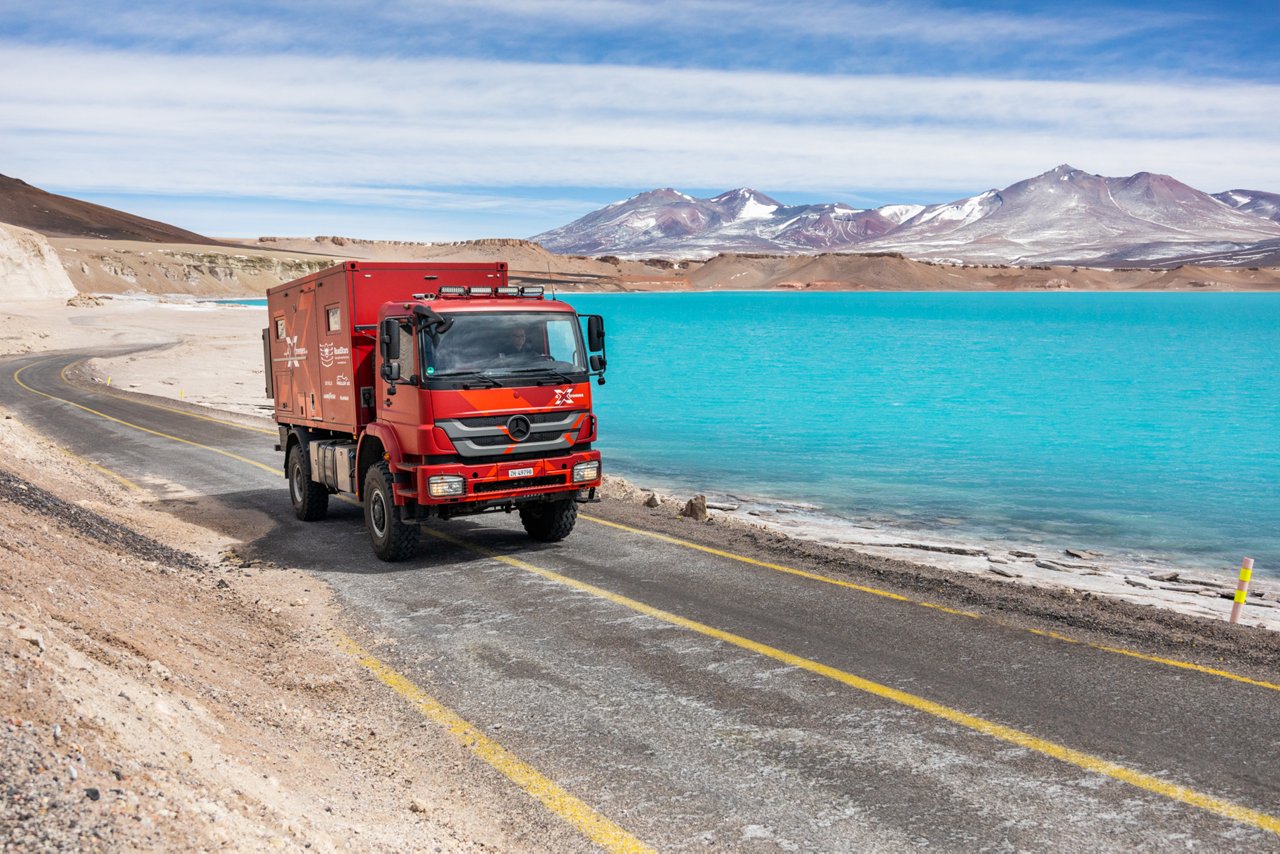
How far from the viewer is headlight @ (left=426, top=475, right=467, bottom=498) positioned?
12.1 metres

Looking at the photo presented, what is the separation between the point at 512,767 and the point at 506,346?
670cm

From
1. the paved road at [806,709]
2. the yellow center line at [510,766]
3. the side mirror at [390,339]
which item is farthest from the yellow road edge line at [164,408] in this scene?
the yellow center line at [510,766]

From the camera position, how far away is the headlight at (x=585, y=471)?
13023 millimetres

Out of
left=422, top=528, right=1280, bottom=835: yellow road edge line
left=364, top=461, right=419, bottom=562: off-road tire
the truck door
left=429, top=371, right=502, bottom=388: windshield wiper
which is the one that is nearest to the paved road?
left=422, top=528, right=1280, bottom=835: yellow road edge line

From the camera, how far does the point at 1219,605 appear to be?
13859 mm

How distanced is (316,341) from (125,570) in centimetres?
516

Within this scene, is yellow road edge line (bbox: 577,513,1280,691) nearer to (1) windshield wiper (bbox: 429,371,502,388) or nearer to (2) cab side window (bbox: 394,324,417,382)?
(1) windshield wiper (bbox: 429,371,502,388)

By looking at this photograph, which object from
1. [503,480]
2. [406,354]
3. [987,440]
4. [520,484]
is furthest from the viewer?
[987,440]

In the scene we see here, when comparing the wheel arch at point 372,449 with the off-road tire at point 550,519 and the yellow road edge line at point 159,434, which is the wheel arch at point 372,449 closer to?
the off-road tire at point 550,519

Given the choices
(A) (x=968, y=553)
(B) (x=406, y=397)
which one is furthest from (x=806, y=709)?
(A) (x=968, y=553)

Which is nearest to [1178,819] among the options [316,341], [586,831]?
[586,831]

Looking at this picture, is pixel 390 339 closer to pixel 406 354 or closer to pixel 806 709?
pixel 406 354

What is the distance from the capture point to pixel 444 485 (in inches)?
477

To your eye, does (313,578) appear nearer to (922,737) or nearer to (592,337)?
(592,337)
